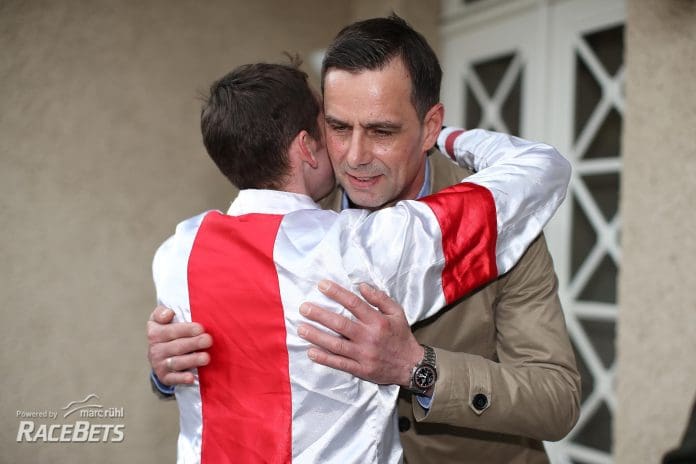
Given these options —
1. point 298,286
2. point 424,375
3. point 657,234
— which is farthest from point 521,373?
point 657,234

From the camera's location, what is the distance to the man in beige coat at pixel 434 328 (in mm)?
1194

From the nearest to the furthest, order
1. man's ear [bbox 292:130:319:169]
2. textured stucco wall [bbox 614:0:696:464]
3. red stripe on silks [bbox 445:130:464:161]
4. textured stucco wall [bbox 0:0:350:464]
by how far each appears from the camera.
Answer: man's ear [bbox 292:130:319:169] < red stripe on silks [bbox 445:130:464:161] < textured stucco wall [bbox 614:0:696:464] < textured stucco wall [bbox 0:0:350:464]

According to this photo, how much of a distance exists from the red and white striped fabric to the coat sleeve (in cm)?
12

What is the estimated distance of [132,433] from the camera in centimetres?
287

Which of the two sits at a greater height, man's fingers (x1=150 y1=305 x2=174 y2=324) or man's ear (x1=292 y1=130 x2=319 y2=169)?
man's ear (x1=292 y1=130 x2=319 y2=169)

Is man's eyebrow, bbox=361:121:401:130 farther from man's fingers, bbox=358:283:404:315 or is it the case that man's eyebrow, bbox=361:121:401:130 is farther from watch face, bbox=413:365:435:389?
watch face, bbox=413:365:435:389

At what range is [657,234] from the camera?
221 centimetres

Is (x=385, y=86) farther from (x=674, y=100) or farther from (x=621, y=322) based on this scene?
(x=621, y=322)

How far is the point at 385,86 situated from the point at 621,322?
1.48 metres

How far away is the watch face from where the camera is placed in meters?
1.15

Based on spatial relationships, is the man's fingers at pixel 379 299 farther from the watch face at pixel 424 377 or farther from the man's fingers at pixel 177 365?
the man's fingers at pixel 177 365

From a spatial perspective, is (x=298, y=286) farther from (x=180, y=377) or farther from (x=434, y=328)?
(x=434, y=328)

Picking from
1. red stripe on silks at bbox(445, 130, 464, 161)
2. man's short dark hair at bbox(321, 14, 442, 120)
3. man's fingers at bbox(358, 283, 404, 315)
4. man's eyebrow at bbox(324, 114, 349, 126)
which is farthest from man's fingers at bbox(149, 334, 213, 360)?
red stripe on silks at bbox(445, 130, 464, 161)

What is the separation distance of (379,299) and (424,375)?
0.60ft
